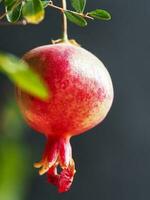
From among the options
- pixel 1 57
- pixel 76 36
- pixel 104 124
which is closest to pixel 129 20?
pixel 76 36

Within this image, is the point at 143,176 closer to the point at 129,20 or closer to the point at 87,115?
→ the point at 129,20

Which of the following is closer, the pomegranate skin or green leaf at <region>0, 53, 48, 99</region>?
green leaf at <region>0, 53, 48, 99</region>

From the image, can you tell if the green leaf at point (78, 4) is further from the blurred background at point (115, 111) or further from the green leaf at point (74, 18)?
the blurred background at point (115, 111)

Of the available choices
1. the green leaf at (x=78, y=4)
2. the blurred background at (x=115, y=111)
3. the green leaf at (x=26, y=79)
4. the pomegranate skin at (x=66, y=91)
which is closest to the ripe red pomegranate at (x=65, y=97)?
the pomegranate skin at (x=66, y=91)

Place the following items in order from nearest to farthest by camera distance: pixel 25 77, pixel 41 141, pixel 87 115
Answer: pixel 25 77 → pixel 87 115 → pixel 41 141

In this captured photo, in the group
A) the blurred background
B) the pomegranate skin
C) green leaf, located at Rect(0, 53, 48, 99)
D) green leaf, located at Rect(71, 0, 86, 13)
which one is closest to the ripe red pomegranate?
the pomegranate skin

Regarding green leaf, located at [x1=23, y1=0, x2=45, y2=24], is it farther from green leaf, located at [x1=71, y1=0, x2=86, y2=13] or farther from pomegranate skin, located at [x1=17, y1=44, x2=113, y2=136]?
green leaf, located at [x1=71, y1=0, x2=86, y2=13]
